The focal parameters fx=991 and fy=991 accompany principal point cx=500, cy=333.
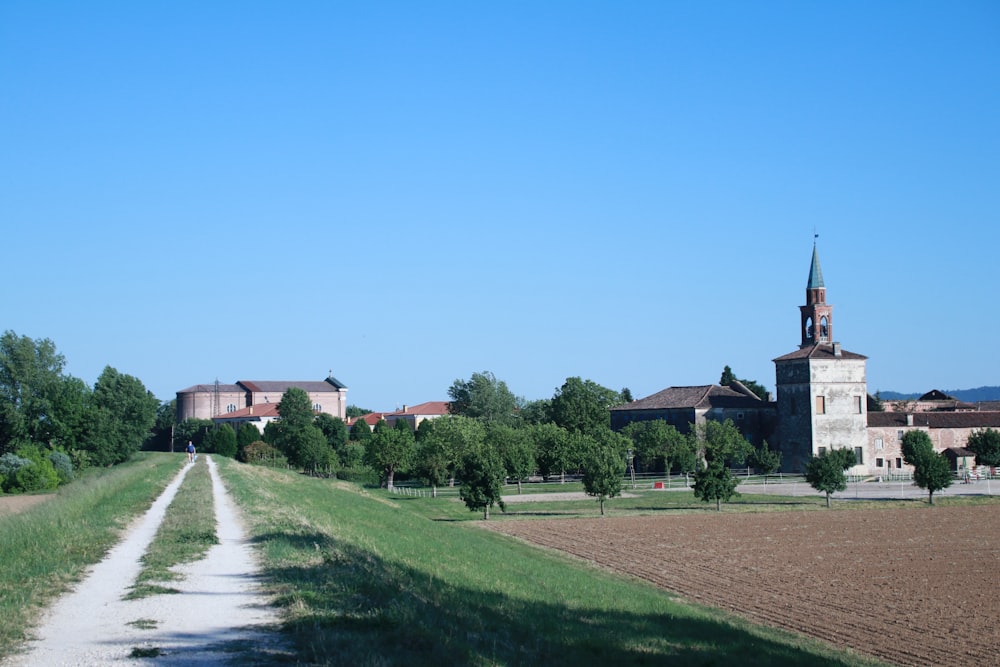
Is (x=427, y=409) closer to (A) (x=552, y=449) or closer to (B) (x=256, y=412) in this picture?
(B) (x=256, y=412)

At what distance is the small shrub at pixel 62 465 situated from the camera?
7916 centimetres

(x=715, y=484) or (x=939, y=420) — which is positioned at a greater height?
(x=939, y=420)

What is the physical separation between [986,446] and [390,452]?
54.4 m

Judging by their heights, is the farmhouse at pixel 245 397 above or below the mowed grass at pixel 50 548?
above

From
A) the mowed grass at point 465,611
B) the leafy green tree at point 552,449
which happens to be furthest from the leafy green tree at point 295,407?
the mowed grass at point 465,611

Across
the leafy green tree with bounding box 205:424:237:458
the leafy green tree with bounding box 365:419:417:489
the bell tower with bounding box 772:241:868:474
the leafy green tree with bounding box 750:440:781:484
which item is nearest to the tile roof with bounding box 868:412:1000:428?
→ the bell tower with bounding box 772:241:868:474

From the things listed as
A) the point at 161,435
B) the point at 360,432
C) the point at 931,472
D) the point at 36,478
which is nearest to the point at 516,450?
the point at 931,472

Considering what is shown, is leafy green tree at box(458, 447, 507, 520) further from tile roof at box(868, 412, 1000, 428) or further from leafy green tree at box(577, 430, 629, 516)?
tile roof at box(868, 412, 1000, 428)

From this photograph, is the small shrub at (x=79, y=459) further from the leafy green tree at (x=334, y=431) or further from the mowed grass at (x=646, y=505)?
the mowed grass at (x=646, y=505)

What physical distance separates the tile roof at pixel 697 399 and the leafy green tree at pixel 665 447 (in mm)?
6377

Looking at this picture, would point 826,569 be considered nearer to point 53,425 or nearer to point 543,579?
point 543,579

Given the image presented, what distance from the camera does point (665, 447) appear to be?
9256 centimetres

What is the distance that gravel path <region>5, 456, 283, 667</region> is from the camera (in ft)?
36.3

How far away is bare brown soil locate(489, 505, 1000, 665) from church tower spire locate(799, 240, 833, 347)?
3974cm
